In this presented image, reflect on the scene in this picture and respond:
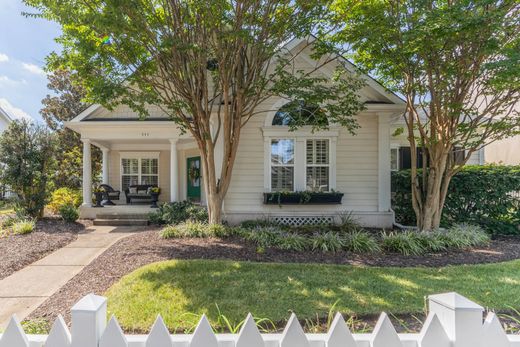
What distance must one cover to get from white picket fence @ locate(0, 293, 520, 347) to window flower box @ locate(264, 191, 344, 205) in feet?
26.0

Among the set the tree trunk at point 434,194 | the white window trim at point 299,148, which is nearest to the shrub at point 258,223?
the white window trim at point 299,148

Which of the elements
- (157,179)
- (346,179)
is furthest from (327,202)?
(157,179)

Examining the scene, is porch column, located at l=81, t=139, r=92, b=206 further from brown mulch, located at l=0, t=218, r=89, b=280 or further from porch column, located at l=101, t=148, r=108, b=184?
porch column, located at l=101, t=148, r=108, b=184

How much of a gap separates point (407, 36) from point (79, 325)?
729 centimetres

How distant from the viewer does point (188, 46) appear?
6219 mm

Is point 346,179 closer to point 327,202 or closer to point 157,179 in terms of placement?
point 327,202

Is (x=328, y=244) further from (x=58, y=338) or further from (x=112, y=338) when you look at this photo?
(x=58, y=338)

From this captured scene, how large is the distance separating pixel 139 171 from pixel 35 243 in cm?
720

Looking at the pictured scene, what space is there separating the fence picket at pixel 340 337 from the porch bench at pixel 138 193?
12.5 meters

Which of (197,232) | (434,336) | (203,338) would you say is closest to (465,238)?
(197,232)

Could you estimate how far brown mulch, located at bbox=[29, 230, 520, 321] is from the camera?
4852 millimetres

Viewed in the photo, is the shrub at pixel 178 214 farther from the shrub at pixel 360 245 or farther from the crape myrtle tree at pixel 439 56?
the crape myrtle tree at pixel 439 56

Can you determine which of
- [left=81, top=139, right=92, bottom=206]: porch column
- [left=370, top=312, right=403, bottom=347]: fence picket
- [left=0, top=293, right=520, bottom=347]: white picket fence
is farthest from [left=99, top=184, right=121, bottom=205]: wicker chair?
[left=370, top=312, right=403, bottom=347]: fence picket

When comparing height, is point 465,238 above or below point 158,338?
below
